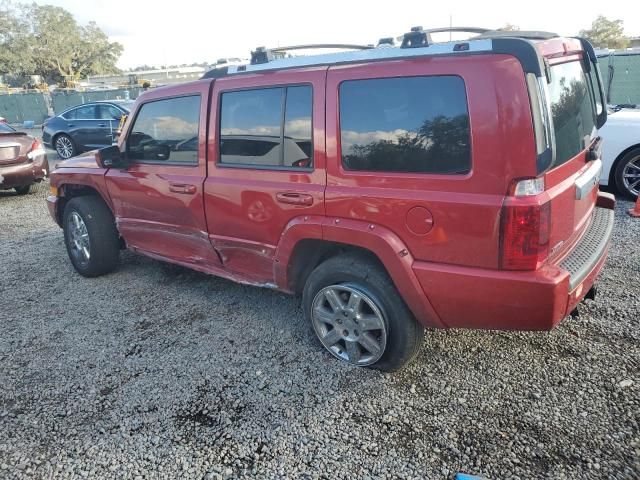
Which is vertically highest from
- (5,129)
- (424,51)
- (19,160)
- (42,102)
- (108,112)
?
(42,102)

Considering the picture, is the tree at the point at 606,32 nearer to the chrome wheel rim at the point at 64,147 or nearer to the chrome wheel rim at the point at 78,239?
the chrome wheel rim at the point at 64,147

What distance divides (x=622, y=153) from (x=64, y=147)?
510 inches

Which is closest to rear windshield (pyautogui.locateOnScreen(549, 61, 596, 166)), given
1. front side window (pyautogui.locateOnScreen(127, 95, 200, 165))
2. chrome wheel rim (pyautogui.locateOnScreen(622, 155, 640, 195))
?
front side window (pyautogui.locateOnScreen(127, 95, 200, 165))

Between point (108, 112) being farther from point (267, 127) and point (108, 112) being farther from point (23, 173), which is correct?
point (267, 127)

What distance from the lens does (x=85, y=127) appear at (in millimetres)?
12734

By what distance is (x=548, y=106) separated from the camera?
235cm

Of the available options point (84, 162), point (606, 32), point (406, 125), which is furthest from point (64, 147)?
point (606, 32)

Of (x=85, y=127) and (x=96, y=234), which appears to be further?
(x=85, y=127)

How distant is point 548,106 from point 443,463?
180cm

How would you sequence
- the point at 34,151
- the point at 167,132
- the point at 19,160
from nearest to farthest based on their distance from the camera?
the point at 167,132
the point at 19,160
the point at 34,151

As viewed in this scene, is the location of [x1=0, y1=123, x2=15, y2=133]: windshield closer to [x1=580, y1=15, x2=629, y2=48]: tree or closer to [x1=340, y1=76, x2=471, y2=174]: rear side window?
[x1=340, y1=76, x2=471, y2=174]: rear side window

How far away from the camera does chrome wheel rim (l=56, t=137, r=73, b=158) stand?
1310cm

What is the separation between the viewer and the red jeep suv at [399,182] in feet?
7.63

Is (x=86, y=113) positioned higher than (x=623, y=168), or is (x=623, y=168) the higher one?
(x=86, y=113)
